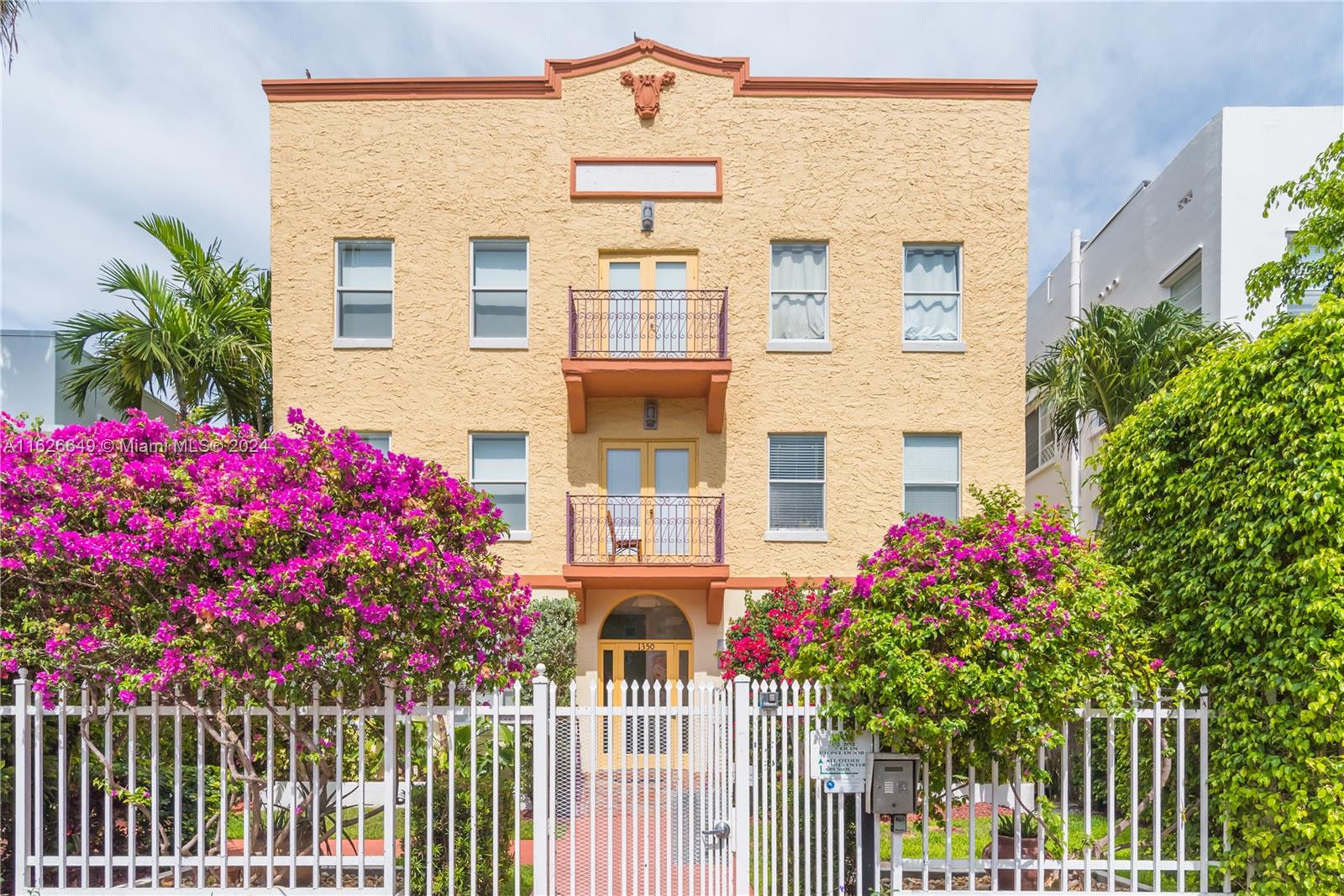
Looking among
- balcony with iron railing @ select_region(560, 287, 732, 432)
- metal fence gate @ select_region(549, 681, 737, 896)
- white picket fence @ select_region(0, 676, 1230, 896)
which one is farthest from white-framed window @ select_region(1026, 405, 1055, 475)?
metal fence gate @ select_region(549, 681, 737, 896)

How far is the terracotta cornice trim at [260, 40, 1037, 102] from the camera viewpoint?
520 inches

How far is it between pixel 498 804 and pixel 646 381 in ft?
23.4

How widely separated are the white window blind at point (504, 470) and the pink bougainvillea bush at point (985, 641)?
7.50 m

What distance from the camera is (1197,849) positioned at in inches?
263

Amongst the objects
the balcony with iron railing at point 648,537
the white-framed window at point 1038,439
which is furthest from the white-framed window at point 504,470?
the white-framed window at point 1038,439

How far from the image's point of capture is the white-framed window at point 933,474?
13.1 m

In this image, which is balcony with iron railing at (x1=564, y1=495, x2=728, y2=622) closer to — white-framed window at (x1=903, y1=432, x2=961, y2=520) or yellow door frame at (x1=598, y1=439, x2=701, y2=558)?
yellow door frame at (x1=598, y1=439, x2=701, y2=558)

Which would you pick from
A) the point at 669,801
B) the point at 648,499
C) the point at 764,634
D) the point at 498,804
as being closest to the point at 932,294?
Answer: the point at 648,499

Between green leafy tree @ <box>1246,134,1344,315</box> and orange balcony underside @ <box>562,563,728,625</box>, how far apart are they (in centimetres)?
779

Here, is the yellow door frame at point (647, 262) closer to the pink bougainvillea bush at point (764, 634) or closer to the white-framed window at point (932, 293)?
the white-framed window at point (932, 293)

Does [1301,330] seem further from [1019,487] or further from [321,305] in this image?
[321,305]

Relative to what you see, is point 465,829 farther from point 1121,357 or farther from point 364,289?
point 1121,357

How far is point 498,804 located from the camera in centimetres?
692

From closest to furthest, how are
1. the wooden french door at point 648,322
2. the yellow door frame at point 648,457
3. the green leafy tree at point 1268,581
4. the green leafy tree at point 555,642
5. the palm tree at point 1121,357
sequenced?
the green leafy tree at point 1268,581, the green leafy tree at point 555,642, the palm tree at point 1121,357, the wooden french door at point 648,322, the yellow door frame at point 648,457
